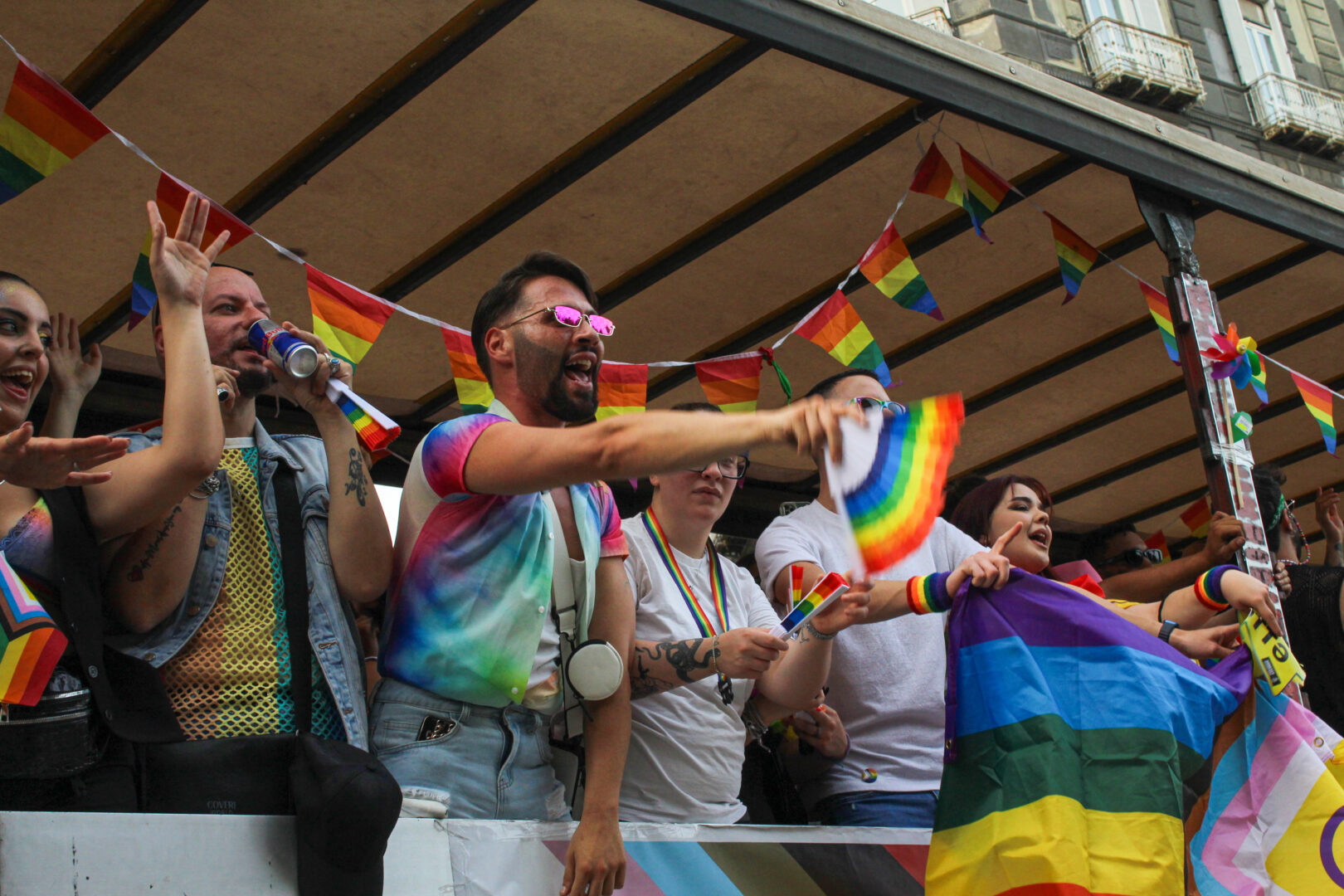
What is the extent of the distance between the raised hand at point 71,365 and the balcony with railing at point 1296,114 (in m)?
15.6

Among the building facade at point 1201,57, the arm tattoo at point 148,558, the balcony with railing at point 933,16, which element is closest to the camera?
the arm tattoo at point 148,558

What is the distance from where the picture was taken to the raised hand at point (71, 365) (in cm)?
277

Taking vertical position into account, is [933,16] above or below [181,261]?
above

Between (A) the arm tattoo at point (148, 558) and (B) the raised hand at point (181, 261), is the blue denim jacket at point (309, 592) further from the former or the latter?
(B) the raised hand at point (181, 261)

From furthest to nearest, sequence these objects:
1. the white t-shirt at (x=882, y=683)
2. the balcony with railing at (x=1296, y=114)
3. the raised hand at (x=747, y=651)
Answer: the balcony with railing at (x=1296, y=114)
the white t-shirt at (x=882, y=683)
the raised hand at (x=747, y=651)

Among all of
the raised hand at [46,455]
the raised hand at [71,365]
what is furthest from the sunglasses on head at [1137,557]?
the raised hand at [46,455]

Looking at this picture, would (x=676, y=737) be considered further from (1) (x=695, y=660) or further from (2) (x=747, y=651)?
(2) (x=747, y=651)

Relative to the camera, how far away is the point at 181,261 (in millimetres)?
2266

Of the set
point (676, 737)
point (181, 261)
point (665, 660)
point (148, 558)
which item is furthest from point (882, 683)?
point (181, 261)

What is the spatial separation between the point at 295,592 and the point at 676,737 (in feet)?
3.34

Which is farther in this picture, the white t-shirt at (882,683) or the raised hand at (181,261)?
the white t-shirt at (882,683)

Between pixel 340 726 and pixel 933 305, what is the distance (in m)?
3.26

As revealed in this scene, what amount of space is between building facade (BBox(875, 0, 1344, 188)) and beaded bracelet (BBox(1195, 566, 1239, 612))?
10.5 meters

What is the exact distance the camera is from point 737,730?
3.06m
